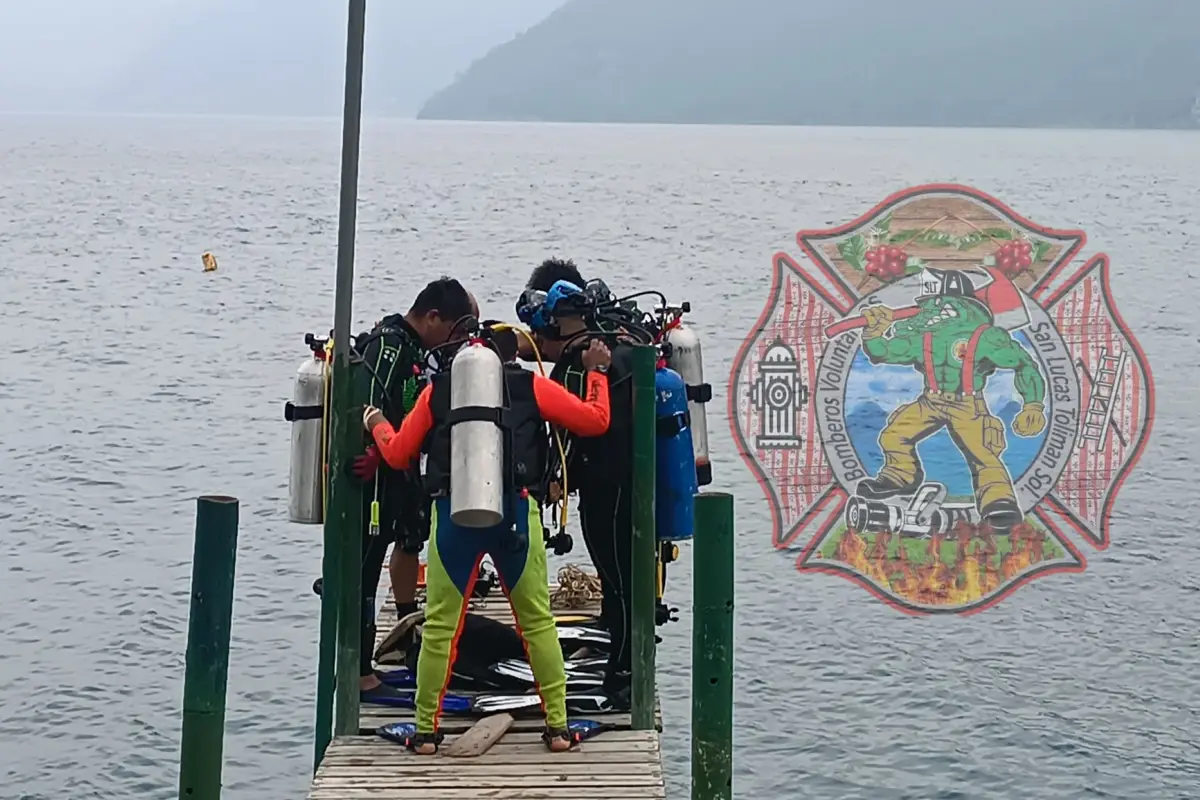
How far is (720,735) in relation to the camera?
7098 mm

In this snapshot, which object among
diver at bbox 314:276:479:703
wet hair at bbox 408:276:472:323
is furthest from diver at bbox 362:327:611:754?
wet hair at bbox 408:276:472:323

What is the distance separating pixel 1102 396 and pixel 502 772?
6060 millimetres

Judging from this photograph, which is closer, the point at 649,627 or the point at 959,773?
the point at 649,627

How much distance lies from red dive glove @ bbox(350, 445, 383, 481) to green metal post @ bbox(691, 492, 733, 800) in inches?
50.5

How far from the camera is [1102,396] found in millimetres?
11141

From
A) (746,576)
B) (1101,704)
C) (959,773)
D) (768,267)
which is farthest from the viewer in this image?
(768,267)

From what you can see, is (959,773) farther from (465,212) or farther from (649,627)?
(465,212)

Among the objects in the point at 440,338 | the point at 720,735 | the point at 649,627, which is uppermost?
the point at 440,338

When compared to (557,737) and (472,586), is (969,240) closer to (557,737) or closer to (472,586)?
(557,737)

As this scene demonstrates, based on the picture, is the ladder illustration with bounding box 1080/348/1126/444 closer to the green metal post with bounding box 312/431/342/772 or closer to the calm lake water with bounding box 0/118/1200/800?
the calm lake water with bounding box 0/118/1200/800

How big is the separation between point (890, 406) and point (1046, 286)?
4.88 feet

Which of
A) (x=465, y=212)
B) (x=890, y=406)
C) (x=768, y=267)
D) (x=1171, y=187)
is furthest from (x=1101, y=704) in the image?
(x=1171, y=187)

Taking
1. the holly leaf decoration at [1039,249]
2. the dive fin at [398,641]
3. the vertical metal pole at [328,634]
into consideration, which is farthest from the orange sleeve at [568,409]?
the holly leaf decoration at [1039,249]

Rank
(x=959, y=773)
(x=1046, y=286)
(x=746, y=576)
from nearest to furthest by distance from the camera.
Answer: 1. (x=1046, y=286)
2. (x=959, y=773)
3. (x=746, y=576)
